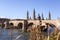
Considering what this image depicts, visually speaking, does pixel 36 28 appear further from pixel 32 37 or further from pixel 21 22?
pixel 21 22

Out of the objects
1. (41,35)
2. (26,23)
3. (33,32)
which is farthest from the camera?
(26,23)

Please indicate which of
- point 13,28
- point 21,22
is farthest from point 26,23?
point 13,28

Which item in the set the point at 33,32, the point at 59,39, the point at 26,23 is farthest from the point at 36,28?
the point at 26,23

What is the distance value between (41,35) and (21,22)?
5075cm

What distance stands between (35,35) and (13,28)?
1.47 feet

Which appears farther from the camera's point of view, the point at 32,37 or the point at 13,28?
the point at 13,28

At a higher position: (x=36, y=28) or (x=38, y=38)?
(x=36, y=28)

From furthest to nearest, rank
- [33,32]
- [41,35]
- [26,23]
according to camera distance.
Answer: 1. [26,23]
2. [41,35]
3. [33,32]

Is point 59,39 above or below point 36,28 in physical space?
below

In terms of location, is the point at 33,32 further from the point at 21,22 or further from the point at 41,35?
the point at 21,22

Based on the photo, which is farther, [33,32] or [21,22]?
[21,22]

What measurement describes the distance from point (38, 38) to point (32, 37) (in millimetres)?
123

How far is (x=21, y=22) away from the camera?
175ft

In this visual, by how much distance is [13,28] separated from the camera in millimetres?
2727
